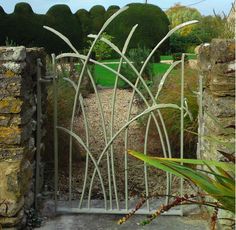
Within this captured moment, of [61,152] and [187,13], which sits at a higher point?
[187,13]

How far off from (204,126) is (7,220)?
165cm

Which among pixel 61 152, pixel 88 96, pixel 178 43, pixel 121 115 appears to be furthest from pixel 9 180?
pixel 178 43

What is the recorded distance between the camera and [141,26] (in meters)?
18.2

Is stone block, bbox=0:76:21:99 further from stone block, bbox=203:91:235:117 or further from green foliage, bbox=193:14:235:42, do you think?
green foliage, bbox=193:14:235:42

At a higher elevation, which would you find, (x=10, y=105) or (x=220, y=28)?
(x=220, y=28)

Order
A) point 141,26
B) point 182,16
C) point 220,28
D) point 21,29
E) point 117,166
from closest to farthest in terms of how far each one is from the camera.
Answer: point 117,166 → point 220,28 → point 21,29 → point 141,26 → point 182,16

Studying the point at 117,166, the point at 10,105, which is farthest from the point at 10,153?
the point at 117,166

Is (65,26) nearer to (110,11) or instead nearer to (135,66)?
(110,11)

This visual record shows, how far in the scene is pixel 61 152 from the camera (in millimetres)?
5359

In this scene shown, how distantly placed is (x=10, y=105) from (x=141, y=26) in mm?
14885

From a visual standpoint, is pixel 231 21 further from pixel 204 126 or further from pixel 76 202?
pixel 76 202

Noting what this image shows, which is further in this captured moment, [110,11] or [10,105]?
[110,11]

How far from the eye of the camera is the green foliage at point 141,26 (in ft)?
59.2

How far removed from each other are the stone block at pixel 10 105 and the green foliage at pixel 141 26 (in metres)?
14.1
